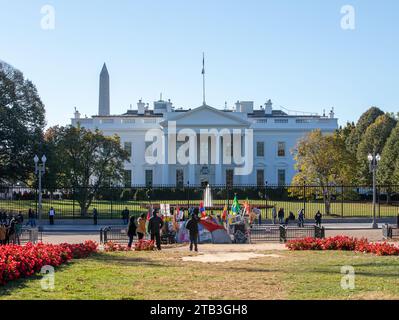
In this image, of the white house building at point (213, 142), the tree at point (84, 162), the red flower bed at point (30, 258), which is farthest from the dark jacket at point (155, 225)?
the white house building at point (213, 142)

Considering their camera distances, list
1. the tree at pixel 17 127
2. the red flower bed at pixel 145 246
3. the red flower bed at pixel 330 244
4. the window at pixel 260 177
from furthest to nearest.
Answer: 1. the window at pixel 260 177
2. the tree at pixel 17 127
3. the red flower bed at pixel 145 246
4. the red flower bed at pixel 330 244

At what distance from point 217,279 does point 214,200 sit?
153 ft

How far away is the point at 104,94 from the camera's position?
11912 cm

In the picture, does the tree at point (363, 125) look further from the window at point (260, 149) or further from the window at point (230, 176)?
the window at point (230, 176)

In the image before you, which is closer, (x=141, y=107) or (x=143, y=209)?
(x=143, y=209)

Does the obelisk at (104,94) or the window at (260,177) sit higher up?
the obelisk at (104,94)

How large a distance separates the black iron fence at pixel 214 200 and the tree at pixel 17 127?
78.5 inches

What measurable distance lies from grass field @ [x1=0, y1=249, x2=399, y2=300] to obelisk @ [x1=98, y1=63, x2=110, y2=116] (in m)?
101

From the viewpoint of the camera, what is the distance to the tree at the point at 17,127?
49469 millimetres

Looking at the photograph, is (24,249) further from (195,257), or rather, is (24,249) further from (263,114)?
(263,114)

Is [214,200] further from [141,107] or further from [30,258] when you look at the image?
[30,258]

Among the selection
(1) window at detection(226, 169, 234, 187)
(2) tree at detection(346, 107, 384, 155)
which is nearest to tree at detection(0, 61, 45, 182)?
(1) window at detection(226, 169, 234, 187)

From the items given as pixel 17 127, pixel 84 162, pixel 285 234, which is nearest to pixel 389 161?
pixel 84 162
